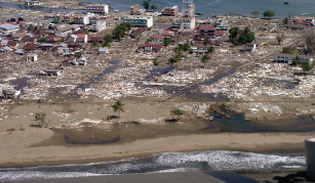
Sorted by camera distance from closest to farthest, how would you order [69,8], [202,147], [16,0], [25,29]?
[202,147]
[25,29]
[69,8]
[16,0]

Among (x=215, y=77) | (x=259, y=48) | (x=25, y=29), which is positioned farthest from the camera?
(x=25, y=29)

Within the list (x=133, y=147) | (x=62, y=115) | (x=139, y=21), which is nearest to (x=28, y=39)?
(x=139, y=21)

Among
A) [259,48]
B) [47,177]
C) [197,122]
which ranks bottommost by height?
[47,177]

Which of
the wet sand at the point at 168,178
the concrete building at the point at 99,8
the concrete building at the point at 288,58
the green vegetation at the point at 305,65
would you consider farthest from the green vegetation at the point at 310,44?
the concrete building at the point at 99,8

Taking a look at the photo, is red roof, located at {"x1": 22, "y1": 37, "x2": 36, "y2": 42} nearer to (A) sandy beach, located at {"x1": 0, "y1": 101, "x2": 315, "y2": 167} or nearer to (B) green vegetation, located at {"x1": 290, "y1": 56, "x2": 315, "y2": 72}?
(A) sandy beach, located at {"x1": 0, "y1": 101, "x2": 315, "y2": 167}

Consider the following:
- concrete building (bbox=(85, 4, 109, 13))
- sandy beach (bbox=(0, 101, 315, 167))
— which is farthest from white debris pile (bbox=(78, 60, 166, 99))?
concrete building (bbox=(85, 4, 109, 13))

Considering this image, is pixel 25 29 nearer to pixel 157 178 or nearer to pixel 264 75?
pixel 264 75

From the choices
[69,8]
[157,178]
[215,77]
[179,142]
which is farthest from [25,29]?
[157,178]

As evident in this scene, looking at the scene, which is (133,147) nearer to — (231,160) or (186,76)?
(231,160)
